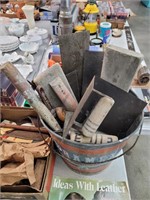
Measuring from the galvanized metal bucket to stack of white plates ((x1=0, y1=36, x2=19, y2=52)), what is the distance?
742 mm

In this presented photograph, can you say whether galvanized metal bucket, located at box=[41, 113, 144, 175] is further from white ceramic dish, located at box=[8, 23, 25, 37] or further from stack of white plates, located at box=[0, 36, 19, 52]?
white ceramic dish, located at box=[8, 23, 25, 37]

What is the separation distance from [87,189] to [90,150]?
6.0 inches

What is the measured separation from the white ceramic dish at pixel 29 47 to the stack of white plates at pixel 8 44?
1.2 inches

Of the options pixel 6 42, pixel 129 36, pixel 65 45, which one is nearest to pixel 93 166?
pixel 65 45

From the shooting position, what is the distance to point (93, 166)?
51 cm

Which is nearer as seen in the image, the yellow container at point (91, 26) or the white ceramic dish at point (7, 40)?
the white ceramic dish at point (7, 40)

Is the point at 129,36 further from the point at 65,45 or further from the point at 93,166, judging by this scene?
the point at 93,166

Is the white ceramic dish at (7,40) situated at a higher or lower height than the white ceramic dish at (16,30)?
lower

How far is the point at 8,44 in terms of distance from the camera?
105 cm

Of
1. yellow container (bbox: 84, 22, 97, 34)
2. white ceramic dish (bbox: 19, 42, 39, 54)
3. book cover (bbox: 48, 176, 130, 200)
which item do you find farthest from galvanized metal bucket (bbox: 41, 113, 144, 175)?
yellow container (bbox: 84, 22, 97, 34)

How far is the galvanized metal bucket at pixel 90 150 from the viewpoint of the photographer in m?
0.42

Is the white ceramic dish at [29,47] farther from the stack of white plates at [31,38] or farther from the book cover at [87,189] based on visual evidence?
the book cover at [87,189]

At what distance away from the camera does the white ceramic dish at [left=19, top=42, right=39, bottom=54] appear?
1.05m

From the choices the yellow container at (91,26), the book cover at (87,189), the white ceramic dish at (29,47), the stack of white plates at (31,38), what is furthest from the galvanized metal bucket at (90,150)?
the yellow container at (91,26)
